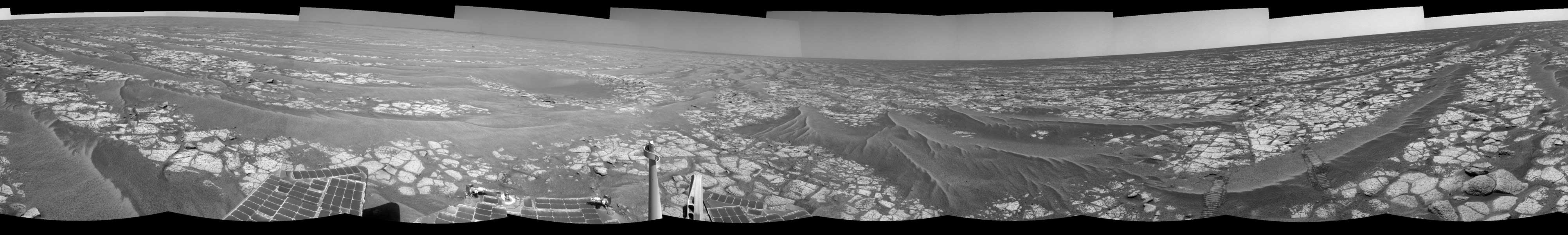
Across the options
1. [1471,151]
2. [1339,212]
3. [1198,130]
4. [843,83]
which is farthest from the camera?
[843,83]

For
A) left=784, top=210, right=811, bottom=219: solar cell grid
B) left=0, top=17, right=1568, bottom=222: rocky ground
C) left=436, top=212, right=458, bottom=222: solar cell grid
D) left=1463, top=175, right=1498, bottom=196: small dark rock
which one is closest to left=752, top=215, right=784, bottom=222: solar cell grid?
left=784, top=210, right=811, bottom=219: solar cell grid

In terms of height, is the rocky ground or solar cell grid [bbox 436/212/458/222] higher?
the rocky ground

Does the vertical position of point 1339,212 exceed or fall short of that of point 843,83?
it falls short

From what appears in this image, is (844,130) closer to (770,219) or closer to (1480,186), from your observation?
(770,219)

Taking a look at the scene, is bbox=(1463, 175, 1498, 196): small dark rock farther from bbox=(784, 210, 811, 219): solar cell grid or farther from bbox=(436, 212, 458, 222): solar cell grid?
bbox=(436, 212, 458, 222): solar cell grid

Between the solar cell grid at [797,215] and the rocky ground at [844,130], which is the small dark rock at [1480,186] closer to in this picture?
the rocky ground at [844,130]

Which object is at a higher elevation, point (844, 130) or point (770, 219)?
point (844, 130)

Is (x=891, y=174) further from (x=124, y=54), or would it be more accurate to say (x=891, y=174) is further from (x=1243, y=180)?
(x=124, y=54)

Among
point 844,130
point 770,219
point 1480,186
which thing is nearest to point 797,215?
point 770,219

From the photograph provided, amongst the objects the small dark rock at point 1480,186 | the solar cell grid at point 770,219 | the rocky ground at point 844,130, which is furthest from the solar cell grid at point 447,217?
the small dark rock at point 1480,186

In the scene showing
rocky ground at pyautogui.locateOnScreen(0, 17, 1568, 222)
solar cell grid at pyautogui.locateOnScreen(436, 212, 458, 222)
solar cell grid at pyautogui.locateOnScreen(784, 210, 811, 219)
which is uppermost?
rocky ground at pyautogui.locateOnScreen(0, 17, 1568, 222)

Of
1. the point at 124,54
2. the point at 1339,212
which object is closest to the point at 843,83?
the point at 1339,212
